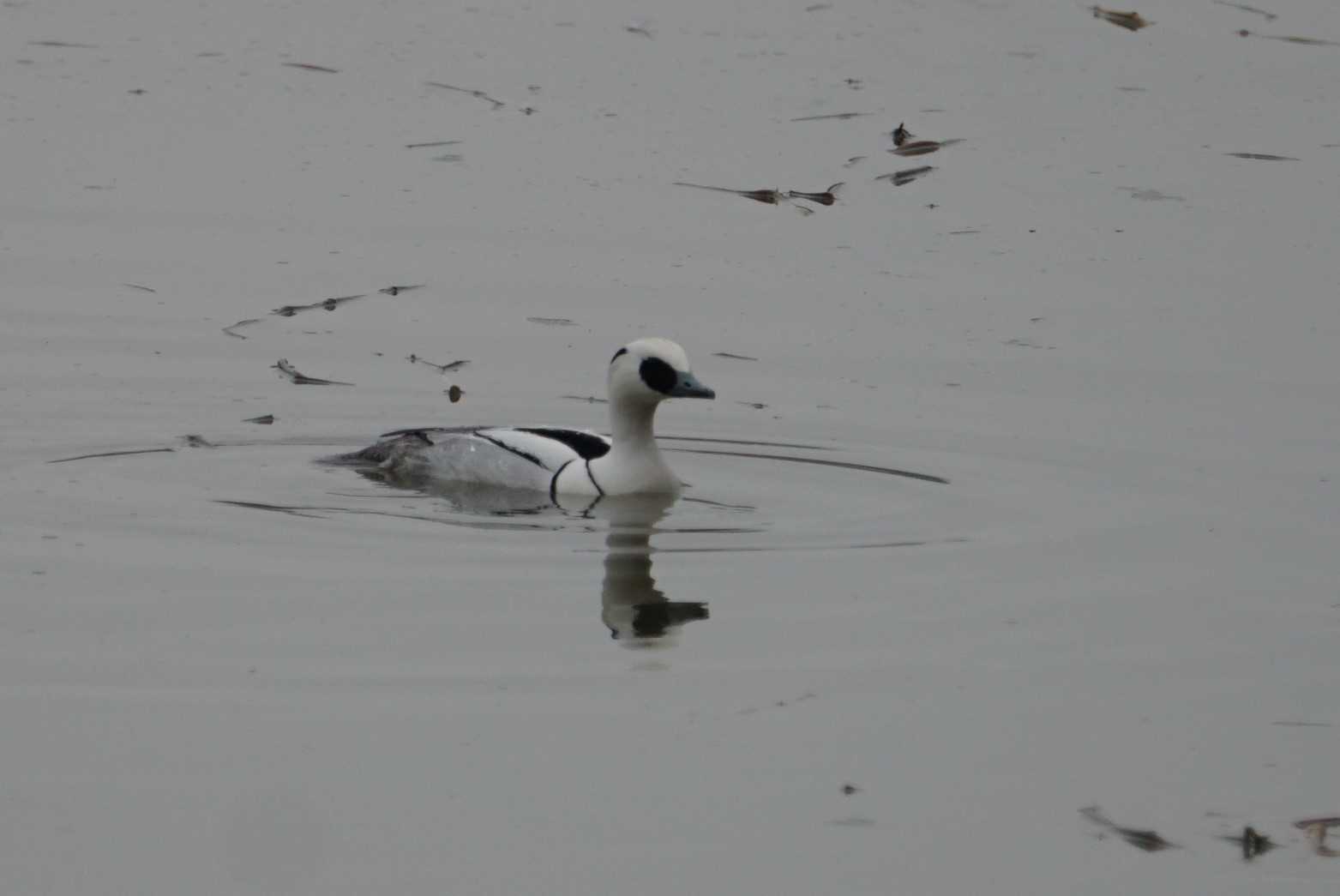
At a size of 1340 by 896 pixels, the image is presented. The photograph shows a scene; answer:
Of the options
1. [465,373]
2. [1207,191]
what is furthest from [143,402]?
[1207,191]

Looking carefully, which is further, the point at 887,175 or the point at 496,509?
the point at 887,175

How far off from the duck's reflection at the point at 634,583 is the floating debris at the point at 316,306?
3.48 m

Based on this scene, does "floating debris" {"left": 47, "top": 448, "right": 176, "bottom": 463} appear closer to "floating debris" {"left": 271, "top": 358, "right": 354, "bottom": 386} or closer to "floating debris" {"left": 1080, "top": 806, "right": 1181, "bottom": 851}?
"floating debris" {"left": 271, "top": 358, "right": 354, "bottom": 386}

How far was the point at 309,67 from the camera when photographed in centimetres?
2077

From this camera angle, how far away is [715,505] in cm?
1250

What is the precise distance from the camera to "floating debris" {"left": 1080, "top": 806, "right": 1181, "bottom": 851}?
24.6 ft

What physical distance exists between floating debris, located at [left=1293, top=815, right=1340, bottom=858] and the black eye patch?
5.62m

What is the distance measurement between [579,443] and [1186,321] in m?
4.79

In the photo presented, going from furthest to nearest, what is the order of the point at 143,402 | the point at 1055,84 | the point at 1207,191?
the point at 1055,84 → the point at 1207,191 → the point at 143,402

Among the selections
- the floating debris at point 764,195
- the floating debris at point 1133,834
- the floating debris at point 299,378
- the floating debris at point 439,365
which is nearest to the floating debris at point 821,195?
the floating debris at point 764,195

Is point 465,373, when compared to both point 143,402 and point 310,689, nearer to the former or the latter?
point 143,402

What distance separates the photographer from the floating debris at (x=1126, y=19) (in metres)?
21.7

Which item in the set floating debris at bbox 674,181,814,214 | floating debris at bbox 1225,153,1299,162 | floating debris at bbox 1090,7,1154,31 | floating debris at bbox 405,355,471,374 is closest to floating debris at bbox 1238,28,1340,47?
floating debris at bbox 1090,7,1154,31

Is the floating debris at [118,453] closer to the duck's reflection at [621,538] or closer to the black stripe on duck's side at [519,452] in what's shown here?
the duck's reflection at [621,538]
